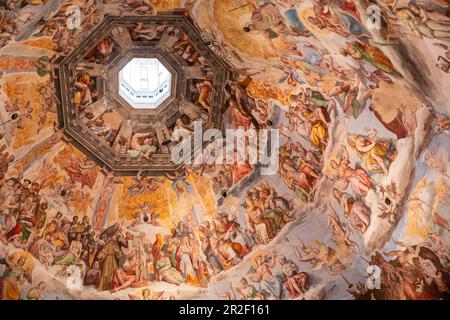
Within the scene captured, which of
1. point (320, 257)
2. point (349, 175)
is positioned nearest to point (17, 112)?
point (349, 175)

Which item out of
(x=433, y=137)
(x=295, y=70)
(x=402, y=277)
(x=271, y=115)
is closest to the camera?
(x=433, y=137)

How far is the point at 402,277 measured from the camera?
1231cm

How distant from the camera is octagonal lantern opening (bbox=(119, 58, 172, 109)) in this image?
15.2m

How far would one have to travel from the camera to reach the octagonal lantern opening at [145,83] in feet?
49.8

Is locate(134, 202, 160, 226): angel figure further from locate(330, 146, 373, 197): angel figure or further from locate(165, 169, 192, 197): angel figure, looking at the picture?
locate(330, 146, 373, 197): angel figure

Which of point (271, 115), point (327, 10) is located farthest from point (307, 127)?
point (327, 10)

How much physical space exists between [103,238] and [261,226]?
142 inches

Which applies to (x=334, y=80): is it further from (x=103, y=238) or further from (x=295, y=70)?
(x=103, y=238)

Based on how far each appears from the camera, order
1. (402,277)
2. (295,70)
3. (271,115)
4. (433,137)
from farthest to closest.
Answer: (271,115)
(295,70)
(402,277)
(433,137)

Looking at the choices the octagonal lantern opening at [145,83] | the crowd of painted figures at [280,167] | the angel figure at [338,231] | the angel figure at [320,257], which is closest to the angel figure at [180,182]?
the crowd of painted figures at [280,167]

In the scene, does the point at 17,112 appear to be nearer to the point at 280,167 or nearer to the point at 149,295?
the point at 149,295

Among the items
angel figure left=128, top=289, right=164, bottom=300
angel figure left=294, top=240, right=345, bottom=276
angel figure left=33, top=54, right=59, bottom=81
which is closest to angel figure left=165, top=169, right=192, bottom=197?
angel figure left=128, top=289, right=164, bottom=300

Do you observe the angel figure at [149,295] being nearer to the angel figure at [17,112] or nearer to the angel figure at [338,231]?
the angel figure at [338,231]

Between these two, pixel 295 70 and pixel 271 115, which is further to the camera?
pixel 271 115
